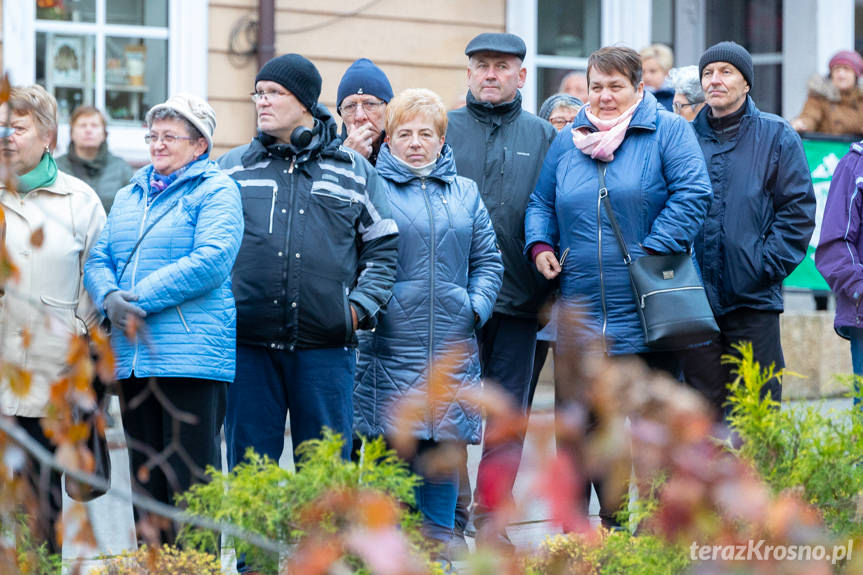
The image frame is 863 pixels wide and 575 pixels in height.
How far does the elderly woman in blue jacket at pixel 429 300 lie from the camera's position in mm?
5121

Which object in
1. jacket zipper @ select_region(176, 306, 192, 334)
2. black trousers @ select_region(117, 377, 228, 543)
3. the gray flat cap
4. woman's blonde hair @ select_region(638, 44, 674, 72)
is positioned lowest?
black trousers @ select_region(117, 377, 228, 543)

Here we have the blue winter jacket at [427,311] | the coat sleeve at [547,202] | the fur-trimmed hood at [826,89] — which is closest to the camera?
the blue winter jacket at [427,311]

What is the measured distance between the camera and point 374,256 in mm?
5055

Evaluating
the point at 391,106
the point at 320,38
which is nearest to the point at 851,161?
the point at 391,106

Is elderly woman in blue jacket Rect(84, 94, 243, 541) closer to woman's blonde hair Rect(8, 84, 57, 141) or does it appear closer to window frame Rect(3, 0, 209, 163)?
woman's blonde hair Rect(8, 84, 57, 141)

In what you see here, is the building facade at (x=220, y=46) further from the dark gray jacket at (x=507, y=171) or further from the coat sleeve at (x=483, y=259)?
the coat sleeve at (x=483, y=259)

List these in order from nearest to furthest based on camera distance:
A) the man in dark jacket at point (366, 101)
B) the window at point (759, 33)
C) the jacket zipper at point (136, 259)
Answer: the jacket zipper at point (136, 259)
the man in dark jacket at point (366, 101)
the window at point (759, 33)

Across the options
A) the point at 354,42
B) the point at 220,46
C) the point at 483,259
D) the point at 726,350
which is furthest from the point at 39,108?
the point at 354,42

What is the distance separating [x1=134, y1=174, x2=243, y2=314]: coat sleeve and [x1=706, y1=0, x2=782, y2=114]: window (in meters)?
9.25

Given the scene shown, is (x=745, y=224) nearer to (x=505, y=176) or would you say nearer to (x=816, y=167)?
(x=505, y=176)

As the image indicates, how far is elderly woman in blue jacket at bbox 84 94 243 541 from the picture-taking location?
451cm

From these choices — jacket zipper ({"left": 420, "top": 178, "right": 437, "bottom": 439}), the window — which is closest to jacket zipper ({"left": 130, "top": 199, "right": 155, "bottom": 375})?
jacket zipper ({"left": 420, "top": 178, "right": 437, "bottom": 439})

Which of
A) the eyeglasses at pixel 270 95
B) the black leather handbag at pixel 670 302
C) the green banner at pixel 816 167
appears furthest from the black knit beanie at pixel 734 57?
the green banner at pixel 816 167

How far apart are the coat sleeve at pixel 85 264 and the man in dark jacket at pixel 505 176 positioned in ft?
6.01
